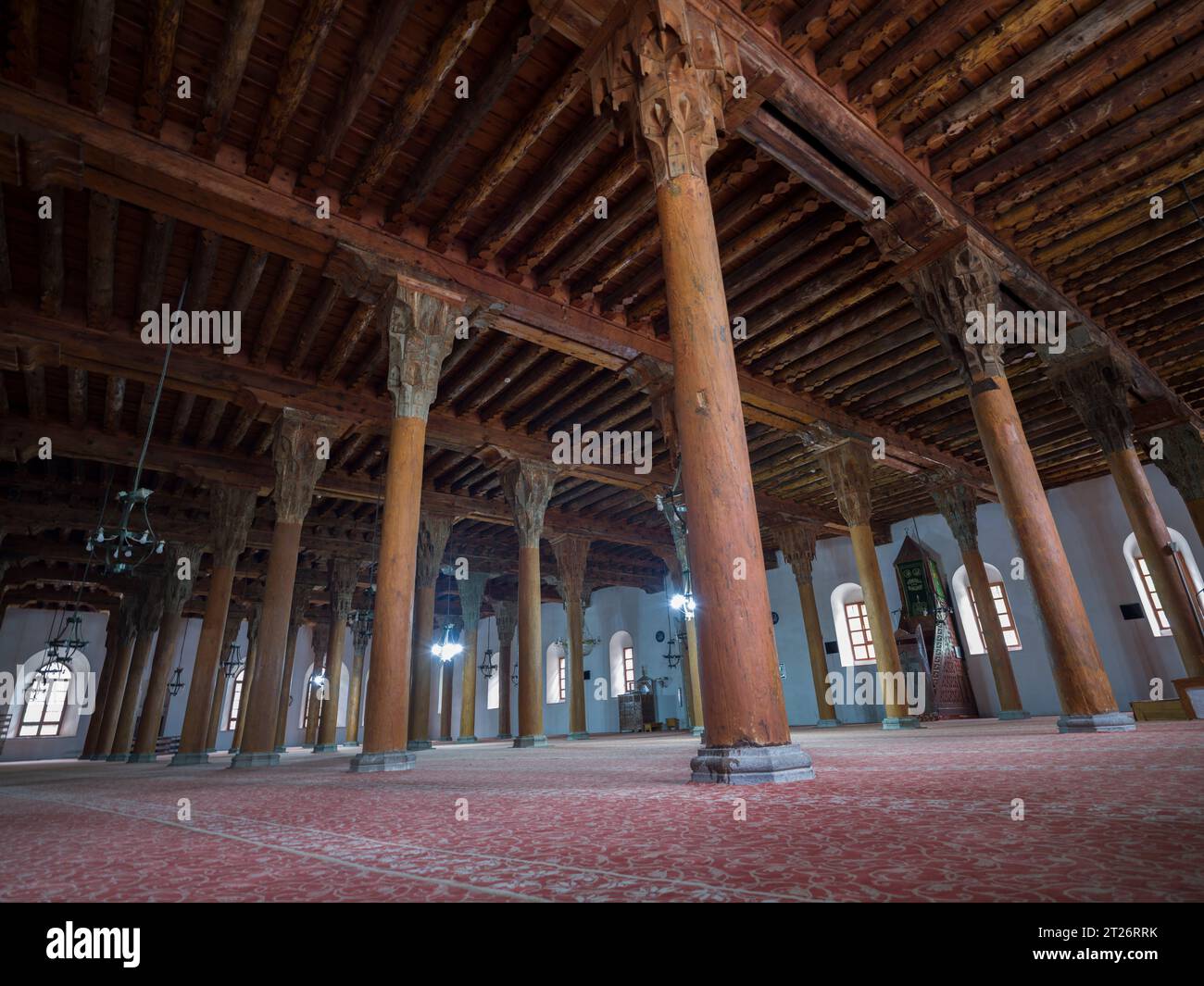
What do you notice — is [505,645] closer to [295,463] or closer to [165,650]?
[165,650]

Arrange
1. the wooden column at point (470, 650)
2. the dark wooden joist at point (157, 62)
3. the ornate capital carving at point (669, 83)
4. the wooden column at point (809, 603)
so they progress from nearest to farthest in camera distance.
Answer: the ornate capital carving at point (669, 83)
the dark wooden joist at point (157, 62)
the wooden column at point (809, 603)
the wooden column at point (470, 650)

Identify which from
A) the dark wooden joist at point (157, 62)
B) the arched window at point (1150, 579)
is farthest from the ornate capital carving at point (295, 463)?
the arched window at point (1150, 579)

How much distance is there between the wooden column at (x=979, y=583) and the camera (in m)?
13.3

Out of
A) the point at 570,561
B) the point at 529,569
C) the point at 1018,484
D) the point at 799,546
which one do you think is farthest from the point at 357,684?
the point at 1018,484

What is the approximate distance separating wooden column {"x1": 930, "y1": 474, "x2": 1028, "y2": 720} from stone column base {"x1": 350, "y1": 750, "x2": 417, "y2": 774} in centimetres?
1216

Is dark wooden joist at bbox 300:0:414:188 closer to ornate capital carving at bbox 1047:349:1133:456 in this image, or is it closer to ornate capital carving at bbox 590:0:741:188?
ornate capital carving at bbox 590:0:741:188

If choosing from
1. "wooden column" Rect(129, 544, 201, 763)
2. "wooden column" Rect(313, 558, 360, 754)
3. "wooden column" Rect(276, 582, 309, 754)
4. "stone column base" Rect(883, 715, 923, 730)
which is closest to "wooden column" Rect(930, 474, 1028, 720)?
"stone column base" Rect(883, 715, 923, 730)

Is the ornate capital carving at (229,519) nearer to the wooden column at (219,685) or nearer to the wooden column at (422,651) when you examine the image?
the wooden column at (422,651)

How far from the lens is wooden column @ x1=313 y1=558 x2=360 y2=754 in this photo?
1598cm

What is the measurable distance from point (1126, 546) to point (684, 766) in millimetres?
15492

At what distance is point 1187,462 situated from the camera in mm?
11695

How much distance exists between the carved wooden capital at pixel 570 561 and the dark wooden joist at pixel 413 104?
10.8 meters

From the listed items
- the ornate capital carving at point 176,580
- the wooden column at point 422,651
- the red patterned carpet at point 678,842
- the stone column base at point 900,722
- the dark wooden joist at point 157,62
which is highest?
the dark wooden joist at point 157,62
